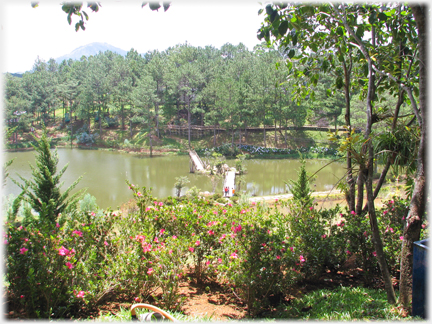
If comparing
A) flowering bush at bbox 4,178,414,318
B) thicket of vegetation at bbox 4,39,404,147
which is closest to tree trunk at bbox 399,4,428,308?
flowering bush at bbox 4,178,414,318

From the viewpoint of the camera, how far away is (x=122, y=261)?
3412mm

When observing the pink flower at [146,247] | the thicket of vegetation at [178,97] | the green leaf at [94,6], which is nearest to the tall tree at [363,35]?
the green leaf at [94,6]

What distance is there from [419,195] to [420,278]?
0.74 meters

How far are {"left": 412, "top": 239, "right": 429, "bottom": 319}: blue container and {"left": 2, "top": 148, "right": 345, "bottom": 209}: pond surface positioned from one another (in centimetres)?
1198

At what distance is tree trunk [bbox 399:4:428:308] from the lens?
291cm

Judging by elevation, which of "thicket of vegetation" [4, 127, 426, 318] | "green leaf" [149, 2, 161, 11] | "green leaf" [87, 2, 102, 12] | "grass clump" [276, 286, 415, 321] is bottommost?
"grass clump" [276, 286, 415, 321]

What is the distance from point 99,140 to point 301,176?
31.6m

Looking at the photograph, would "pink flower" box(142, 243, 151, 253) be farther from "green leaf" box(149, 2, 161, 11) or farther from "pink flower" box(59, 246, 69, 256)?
"green leaf" box(149, 2, 161, 11)

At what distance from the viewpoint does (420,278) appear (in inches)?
105

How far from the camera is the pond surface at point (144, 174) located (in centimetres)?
1748

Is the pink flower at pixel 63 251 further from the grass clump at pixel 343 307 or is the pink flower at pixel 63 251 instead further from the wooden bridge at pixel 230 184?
the wooden bridge at pixel 230 184

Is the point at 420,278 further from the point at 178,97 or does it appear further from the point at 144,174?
the point at 178,97

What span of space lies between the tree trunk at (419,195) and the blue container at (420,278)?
0.49 ft

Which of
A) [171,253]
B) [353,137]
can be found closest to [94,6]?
[171,253]
